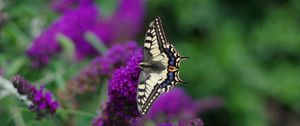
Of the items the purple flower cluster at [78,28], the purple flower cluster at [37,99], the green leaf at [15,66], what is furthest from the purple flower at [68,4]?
the purple flower cluster at [37,99]

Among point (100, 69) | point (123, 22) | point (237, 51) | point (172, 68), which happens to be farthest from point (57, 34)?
point (237, 51)

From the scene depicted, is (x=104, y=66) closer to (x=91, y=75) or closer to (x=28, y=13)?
(x=91, y=75)

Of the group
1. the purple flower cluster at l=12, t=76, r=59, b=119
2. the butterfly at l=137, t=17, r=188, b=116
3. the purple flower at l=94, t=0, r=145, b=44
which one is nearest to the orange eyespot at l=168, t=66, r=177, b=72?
A: the butterfly at l=137, t=17, r=188, b=116

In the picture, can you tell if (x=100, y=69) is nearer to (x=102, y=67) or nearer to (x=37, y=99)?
(x=102, y=67)

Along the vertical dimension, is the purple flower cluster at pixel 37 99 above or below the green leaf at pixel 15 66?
below

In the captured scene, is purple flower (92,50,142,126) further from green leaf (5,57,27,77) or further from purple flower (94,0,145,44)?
purple flower (94,0,145,44)

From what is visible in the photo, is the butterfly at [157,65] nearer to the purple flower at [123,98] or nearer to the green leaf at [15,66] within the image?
the purple flower at [123,98]
